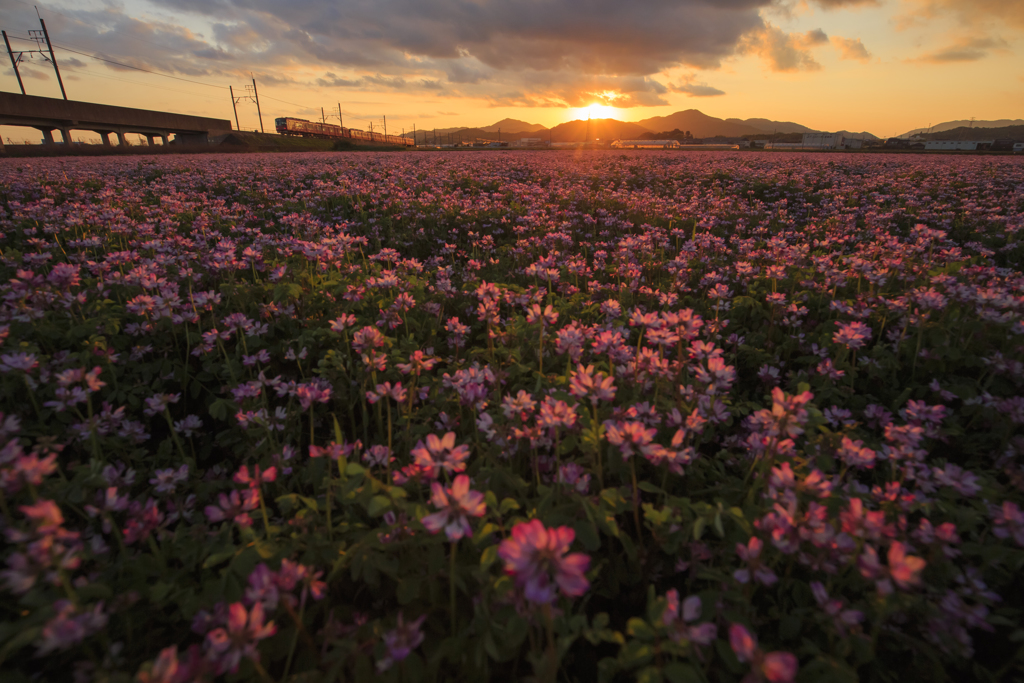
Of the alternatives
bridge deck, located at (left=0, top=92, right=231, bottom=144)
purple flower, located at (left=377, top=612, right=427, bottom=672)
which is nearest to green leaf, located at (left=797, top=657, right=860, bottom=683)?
purple flower, located at (left=377, top=612, right=427, bottom=672)

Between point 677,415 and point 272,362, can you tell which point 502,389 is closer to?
point 677,415

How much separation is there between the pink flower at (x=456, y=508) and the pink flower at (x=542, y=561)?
203 millimetres

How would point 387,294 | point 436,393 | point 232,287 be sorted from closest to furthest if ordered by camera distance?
point 436,393 → point 232,287 → point 387,294

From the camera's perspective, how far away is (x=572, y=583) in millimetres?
1099

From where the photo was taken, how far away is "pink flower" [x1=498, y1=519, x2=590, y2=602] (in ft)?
3.65

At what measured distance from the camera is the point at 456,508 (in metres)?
1.39

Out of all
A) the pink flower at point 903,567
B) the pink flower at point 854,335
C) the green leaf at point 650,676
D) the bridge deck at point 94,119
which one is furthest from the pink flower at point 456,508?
the bridge deck at point 94,119

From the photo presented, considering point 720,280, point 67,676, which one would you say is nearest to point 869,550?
point 67,676

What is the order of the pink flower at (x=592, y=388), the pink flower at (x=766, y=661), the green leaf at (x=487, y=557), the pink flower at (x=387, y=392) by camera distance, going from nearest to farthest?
the pink flower at (x=766, y=661), the green leaf at (x=487, y=557), the pink flower at (x=592, y=388), the pink flower at (x=387, y=392)

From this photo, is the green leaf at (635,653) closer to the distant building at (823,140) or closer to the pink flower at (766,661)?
the pink flower at (766,661)

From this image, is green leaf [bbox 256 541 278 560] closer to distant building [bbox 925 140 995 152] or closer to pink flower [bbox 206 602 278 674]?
pink flower [bbox 206 602 278 674]

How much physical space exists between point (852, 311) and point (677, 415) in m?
2.33

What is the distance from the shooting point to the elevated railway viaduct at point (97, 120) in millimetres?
36281

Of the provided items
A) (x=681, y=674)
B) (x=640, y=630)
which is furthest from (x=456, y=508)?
(x=681, y=674)
